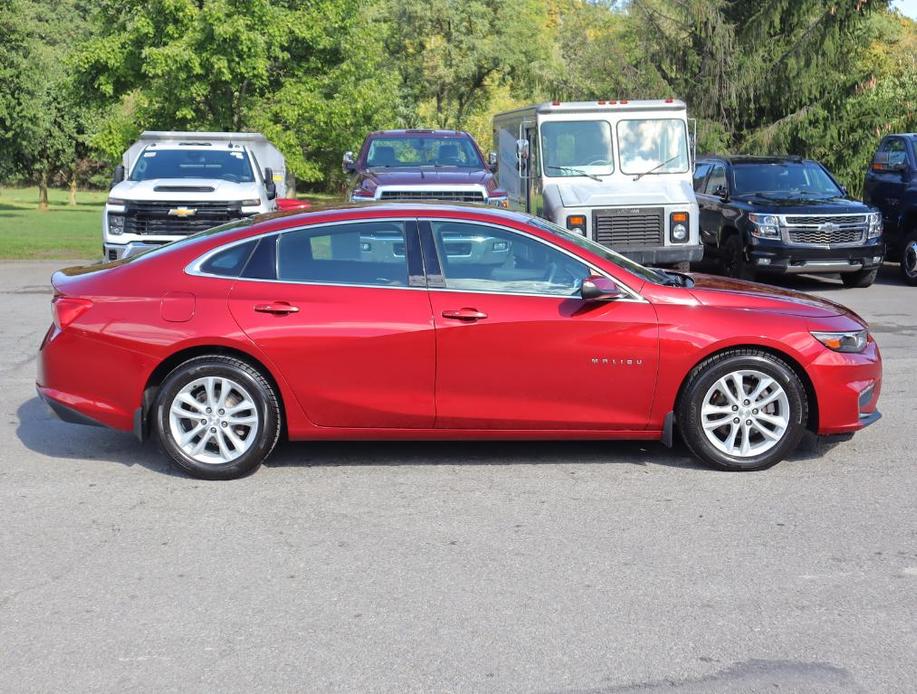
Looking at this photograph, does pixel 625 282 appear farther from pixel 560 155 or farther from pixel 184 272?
pixel 560 155

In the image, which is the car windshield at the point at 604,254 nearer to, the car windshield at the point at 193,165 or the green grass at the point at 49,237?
the car windshield at the point at 193,165

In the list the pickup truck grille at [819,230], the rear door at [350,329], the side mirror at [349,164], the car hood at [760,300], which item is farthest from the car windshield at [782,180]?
the rear door at [350,329]

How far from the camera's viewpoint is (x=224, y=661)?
4.14 meters

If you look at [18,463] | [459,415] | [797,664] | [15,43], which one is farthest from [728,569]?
[15,43]

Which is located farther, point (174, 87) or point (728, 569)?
point (174, 87)

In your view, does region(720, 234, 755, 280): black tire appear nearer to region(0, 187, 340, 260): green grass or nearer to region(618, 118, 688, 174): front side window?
region(618, 118, 688, 174): front side window

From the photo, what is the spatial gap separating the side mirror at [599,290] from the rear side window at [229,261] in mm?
1901

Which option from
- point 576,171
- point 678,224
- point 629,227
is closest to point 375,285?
point 629,227

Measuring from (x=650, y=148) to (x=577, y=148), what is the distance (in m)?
0.99

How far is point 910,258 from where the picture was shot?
17.2 meters

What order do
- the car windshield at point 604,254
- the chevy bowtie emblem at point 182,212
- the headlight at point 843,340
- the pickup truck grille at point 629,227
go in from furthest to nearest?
the chevy bowtie emblem at point 182,212, the pickup truck grille at point 629,227, the car windshield at point 604,254, the headlight at point 843,340

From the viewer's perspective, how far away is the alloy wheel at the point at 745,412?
6664 millimetres

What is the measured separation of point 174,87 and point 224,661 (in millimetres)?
26033

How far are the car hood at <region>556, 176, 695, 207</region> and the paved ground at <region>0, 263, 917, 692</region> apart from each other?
27.0 ft
